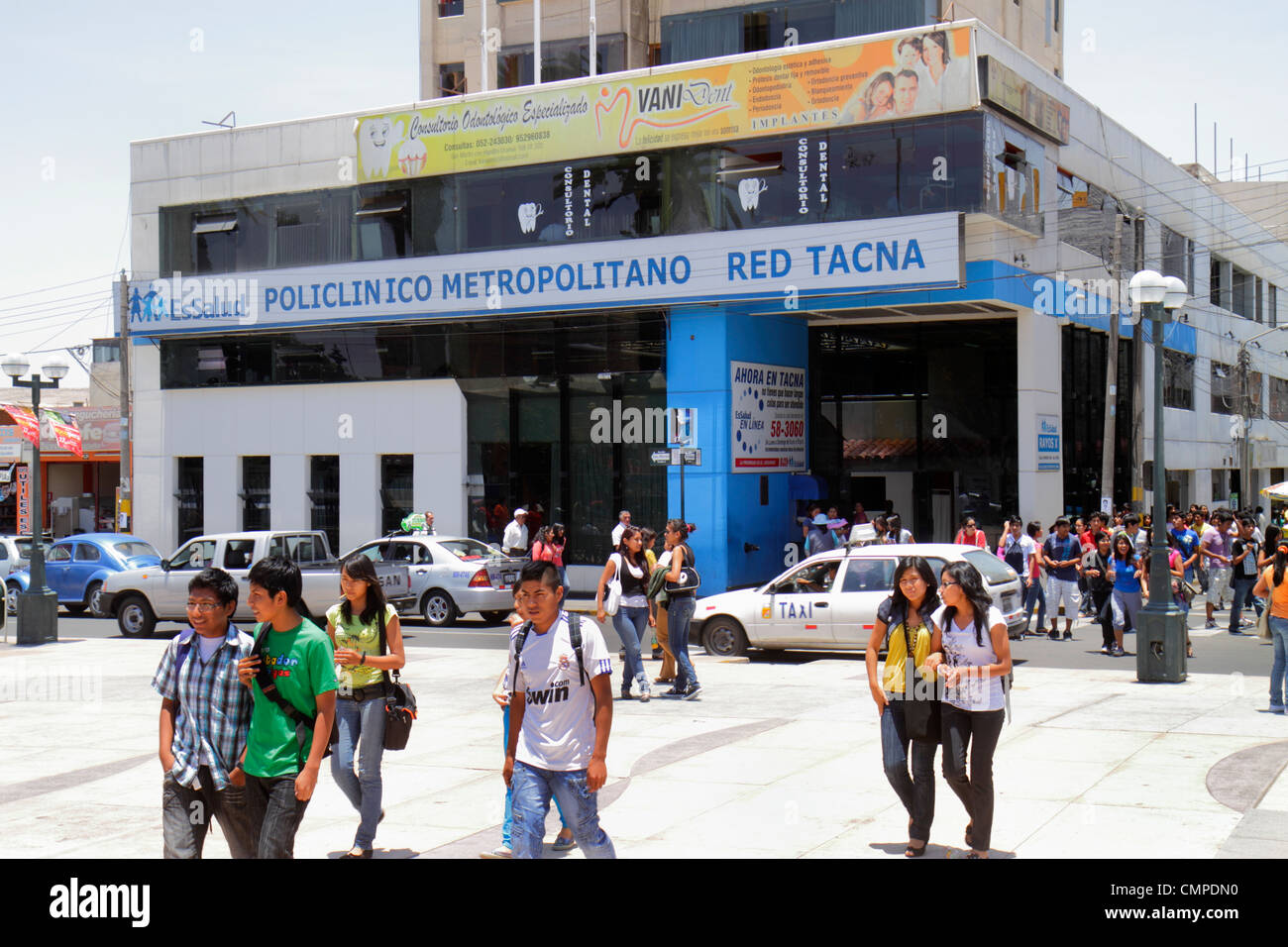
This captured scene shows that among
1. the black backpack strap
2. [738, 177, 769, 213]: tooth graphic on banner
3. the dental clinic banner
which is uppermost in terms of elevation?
[738, 177, 769, 213]: tooth graphic on banner

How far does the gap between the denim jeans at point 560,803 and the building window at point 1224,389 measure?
3963 centimetres

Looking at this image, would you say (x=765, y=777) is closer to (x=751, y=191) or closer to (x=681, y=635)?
(x=681, y=635)

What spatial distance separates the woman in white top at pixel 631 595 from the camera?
13523 mm

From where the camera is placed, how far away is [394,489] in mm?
30391

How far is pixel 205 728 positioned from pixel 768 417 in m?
22.4

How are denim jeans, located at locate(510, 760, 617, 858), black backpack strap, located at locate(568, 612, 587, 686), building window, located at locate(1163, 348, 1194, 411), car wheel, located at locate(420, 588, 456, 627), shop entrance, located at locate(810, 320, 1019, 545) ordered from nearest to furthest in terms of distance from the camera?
denim jeans, located at locate(510, 760, 617, 858) < black backpack strap, located at locate(568, 612, 587, 686) < car wheel, located at locate(420, 588, 456, 627) < shop entrance, located at locate(810, 320, 1019, 545) < building window, located at locate(1163, 348, 1194, 411)

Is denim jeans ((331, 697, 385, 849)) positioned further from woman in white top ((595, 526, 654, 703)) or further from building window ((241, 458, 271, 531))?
building window ((241, 458, 271, 531))

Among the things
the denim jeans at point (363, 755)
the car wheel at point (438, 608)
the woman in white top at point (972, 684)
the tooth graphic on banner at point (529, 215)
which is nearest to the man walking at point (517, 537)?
the car wheel at point (438, 608)

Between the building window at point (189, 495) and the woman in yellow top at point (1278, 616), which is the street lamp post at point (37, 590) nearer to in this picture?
the building window at point (189, 495)

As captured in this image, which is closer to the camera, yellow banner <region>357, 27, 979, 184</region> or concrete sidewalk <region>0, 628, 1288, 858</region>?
concrete sidewalk <region>0, 628, 1288, 858</region>

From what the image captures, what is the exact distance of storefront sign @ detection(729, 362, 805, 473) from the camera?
26.6m

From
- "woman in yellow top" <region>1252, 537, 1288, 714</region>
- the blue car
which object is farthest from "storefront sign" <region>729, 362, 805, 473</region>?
"woman in yellow top" <region>1252, 537, 1288, 714</region>

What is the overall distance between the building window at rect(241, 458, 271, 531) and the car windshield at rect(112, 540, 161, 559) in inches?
235

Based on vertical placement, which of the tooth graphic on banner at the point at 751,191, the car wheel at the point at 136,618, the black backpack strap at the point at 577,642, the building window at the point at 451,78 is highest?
the building window at the point at 451,78
